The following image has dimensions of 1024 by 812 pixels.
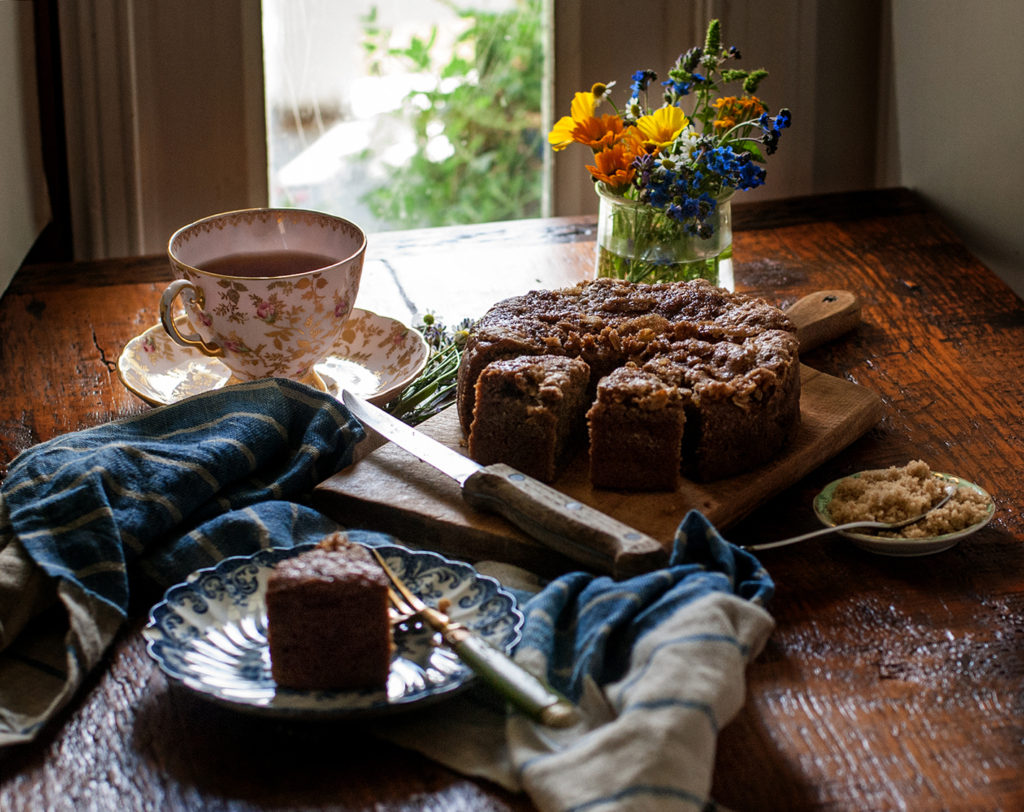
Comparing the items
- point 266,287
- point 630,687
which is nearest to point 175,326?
point 266,287

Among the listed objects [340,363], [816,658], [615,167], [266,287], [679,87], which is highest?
[679,87]

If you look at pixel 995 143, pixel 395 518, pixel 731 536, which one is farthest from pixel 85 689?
pixel 995 143

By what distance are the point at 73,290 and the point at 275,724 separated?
1.23 meters

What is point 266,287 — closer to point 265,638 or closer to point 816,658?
point 265,638

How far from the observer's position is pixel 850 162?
9.80ft

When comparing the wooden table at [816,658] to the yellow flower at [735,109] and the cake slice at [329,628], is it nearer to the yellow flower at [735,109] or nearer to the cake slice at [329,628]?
the cake slice at [329,628]

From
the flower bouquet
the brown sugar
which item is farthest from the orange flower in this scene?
the brown sugar

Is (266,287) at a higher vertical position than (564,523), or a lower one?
higher

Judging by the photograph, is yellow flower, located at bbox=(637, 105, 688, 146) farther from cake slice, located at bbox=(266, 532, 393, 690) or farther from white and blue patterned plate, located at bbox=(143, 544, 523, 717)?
cake slice, located at bbox=(266, 532, 393, 690)

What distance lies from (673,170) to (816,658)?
30.8 inches

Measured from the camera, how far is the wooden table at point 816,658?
92 centimetres

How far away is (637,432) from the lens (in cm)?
128

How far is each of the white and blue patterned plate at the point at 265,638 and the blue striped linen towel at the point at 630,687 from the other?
0.11ft

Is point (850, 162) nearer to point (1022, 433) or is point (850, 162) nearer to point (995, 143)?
point (995, 143)
